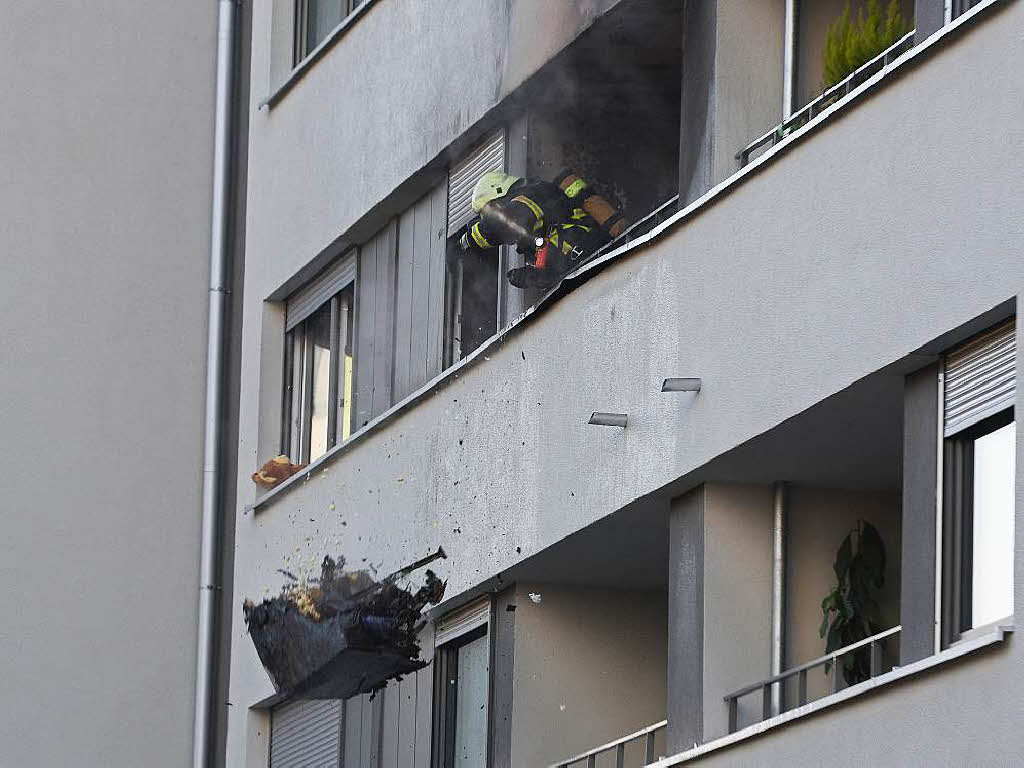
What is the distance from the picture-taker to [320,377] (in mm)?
19703

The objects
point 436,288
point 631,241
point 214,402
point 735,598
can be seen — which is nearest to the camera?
point 735,598

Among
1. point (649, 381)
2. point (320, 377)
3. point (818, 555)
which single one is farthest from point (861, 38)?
point (320, 377)

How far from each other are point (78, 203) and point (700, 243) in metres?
11.7

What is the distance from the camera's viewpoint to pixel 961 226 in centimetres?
1045

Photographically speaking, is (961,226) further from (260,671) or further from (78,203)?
(78,203)

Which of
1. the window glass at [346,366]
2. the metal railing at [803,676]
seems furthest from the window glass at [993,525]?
the window glass at [346,366]

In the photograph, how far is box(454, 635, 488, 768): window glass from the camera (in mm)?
15633

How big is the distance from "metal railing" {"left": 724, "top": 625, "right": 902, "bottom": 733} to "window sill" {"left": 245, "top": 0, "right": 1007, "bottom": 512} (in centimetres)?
229

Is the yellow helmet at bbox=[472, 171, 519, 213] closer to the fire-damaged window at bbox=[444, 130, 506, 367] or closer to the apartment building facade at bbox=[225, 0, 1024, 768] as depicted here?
the apartment building facade at bbox=[225, 0, 1024, 768]

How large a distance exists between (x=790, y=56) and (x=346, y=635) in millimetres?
4553

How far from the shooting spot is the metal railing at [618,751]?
14.3 meters

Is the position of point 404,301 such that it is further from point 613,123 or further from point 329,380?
point 613,123

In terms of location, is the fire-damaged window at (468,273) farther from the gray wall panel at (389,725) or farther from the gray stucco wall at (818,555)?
the gray stucco wall at (818,555)

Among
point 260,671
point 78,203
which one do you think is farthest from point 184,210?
point 260,671
